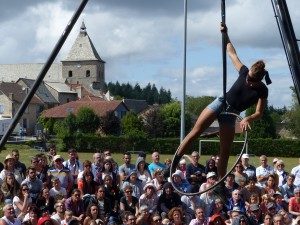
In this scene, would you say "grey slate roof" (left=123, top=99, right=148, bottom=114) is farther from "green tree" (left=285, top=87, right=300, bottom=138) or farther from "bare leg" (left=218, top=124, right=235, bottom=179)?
"bare leg" (left=218, top=124, right=235, bottom=179)

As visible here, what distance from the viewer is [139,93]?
159m

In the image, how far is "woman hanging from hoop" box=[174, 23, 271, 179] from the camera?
6.79 m

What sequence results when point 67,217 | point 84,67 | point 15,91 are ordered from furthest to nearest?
point 84,67 → point 15,91 → point 67,217

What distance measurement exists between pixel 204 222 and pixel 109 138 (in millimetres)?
36941

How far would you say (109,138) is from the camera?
1871 inches

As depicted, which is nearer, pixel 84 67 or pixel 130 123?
pixel 130 123

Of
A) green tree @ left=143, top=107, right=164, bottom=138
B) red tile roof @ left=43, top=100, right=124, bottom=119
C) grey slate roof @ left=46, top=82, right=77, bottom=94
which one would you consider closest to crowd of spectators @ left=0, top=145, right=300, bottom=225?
green tree @ left=143, top=107, right=164, bottom=138

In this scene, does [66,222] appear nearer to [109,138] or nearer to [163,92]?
[109,138]

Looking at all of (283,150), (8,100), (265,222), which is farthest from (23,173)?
(8,100)

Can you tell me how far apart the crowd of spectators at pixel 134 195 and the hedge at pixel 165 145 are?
1137 inches

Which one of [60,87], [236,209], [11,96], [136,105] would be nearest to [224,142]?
[236,209]

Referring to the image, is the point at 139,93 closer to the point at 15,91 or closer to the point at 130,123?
the point at 15,91

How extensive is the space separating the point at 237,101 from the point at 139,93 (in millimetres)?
151993

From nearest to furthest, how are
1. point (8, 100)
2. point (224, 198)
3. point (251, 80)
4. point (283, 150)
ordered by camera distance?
point (251, 80)
point (224, 198)
point (283, 150)
point (8, 100)
